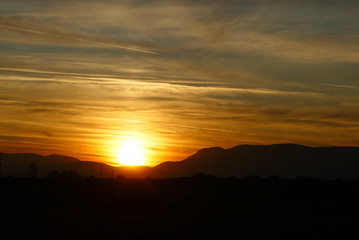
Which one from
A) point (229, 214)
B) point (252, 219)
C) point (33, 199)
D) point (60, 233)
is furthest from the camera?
point (33, 199)

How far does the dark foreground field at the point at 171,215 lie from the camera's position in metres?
22.8

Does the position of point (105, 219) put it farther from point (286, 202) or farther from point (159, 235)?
point (286, 202)

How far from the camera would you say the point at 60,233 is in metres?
22.4

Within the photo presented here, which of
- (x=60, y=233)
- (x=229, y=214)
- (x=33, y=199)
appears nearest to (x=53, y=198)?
(x=33, y=199)

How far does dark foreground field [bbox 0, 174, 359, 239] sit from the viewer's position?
22.8 meters

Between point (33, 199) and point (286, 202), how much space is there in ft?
59.6

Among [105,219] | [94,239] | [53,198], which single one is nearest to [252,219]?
[105,219]

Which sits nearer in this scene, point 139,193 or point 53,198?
point 53,198

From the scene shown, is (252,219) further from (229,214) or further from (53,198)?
(53,198)

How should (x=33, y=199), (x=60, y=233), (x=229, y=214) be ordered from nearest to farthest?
(x=60, y=233), (x=229, y=214), (x=33, y=199)

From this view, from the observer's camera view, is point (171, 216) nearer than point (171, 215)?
Yes

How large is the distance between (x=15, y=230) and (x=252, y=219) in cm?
1226

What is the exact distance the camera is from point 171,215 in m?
30.4

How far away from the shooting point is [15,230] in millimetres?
23156
